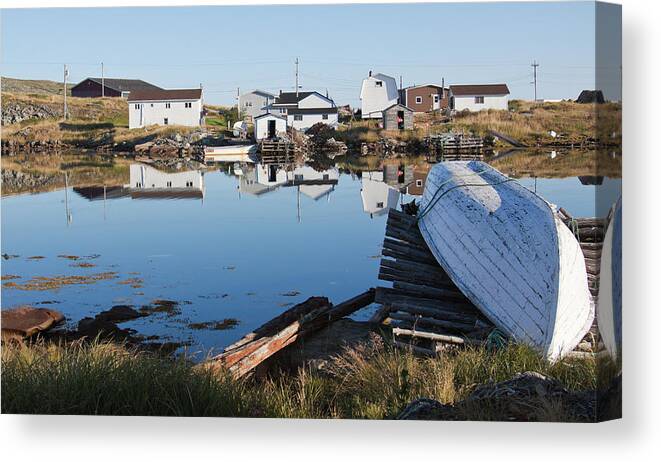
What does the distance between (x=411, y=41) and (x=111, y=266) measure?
658 cm

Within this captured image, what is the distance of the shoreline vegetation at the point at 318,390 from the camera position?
17.4ft

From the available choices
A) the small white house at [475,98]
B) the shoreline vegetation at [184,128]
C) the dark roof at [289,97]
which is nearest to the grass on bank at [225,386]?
the shoreline vegetation at [184,128]

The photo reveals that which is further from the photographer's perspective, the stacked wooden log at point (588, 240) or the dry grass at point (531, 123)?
the dry grass at point (531, 123)

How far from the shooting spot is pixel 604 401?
17.1 feet

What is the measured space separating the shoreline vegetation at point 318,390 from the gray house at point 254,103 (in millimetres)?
32690

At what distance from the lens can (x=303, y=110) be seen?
34.3 m

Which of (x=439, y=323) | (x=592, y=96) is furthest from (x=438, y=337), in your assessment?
(x=592, y=96)

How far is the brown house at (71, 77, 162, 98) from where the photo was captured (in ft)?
113

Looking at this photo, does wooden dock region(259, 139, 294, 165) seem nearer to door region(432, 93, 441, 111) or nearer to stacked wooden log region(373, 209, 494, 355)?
door region(432, 93, 441, 111)

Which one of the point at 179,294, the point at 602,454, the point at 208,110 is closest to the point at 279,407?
the point at 602,454

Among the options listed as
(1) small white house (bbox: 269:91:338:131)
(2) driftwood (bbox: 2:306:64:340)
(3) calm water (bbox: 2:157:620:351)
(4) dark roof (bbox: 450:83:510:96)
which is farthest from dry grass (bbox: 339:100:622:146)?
(2) driftwood (bbox: 2:306:64:340)

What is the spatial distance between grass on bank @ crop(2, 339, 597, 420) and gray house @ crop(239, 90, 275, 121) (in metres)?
32.6

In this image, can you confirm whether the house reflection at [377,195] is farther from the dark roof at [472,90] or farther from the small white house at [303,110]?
the small white house at [303,110]

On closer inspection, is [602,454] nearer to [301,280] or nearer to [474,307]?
[474,307]
